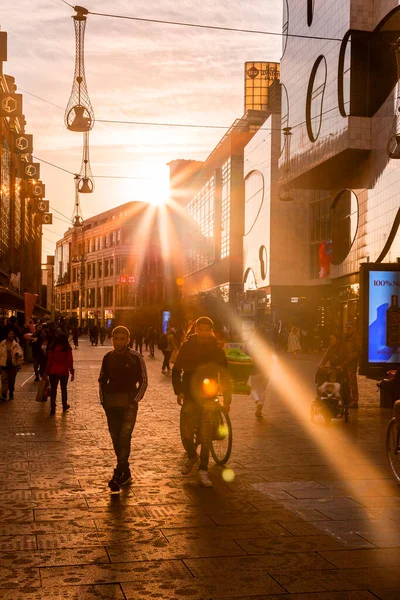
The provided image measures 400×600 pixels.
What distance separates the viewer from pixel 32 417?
50.7ft

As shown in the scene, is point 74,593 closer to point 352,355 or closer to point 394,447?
point 394,447

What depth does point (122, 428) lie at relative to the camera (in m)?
8.98

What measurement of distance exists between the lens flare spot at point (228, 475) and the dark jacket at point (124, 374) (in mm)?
1302

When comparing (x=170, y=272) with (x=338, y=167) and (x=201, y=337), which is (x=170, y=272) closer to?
(x=338, y=167)

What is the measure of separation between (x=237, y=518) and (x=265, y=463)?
3.05 metres

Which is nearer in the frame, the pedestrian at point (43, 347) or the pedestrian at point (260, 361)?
the pedestrian at point (260, 361)

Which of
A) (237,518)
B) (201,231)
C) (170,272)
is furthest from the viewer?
(170,272)

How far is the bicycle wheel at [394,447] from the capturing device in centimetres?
910

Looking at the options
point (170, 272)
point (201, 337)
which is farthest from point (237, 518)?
point (170, 272)

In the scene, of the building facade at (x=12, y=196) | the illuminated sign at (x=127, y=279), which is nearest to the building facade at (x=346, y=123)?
the building facade at (x=12, y=196)

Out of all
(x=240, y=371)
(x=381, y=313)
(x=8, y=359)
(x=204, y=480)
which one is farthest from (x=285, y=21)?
(x=204, y=480)

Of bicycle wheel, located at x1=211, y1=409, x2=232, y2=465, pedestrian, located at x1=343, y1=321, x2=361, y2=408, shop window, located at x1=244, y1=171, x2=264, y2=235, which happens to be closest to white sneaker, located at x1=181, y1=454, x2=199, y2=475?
bicycle wheel, located at x1=211, y1=409, x2=232, y2=465

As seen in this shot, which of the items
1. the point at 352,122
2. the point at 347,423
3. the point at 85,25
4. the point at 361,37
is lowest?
the point at 347,423

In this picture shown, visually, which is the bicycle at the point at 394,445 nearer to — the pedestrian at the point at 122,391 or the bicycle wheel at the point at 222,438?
→ the bicycle wheel at the point at 222,438
